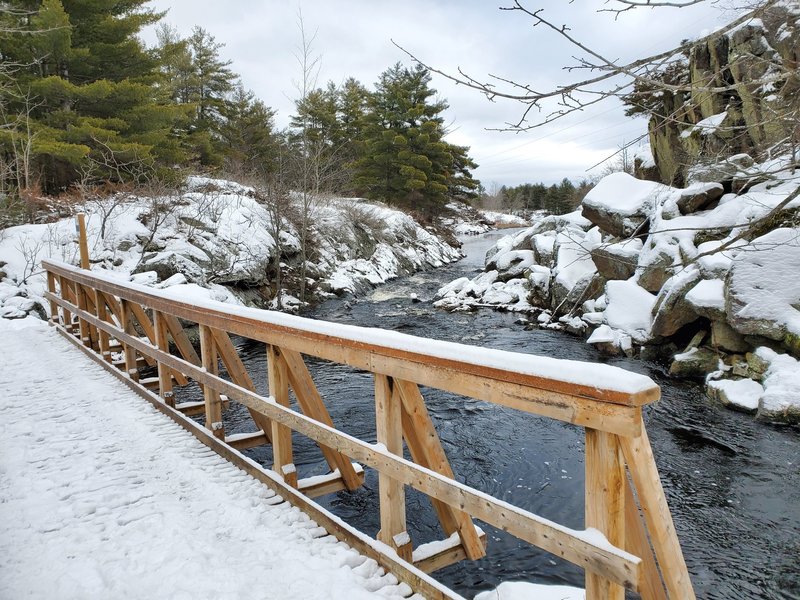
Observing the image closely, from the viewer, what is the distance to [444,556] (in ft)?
8.39

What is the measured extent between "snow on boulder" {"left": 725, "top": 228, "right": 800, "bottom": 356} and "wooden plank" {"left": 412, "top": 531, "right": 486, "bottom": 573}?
6.73 m

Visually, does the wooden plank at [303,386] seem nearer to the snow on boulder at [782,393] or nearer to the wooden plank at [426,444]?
the wooden plank at [426,444]

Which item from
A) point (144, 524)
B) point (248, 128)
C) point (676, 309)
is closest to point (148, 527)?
point (144, 524)

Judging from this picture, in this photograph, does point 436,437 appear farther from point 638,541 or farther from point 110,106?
point 110,106

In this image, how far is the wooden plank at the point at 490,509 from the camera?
1.42 m

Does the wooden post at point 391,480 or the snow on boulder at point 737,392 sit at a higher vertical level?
the wooden post at point 391,480

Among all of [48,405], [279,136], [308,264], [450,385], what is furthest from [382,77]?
[450,385]

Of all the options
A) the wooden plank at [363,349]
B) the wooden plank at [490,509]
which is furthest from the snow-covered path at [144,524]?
the wooden plank at [363,349]


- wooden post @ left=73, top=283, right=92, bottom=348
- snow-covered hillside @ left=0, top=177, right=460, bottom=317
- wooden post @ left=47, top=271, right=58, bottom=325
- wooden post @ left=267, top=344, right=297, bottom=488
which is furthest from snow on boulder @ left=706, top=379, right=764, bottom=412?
wooden post @ left=47, top=271, right=58, bottom=325

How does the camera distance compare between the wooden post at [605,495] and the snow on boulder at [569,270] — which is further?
the snow on boulder at [569,270]

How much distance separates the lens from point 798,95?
296cm

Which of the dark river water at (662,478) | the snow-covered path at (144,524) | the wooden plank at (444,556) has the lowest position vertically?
the dark river water at (662,478)

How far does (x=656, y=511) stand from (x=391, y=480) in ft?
4.08

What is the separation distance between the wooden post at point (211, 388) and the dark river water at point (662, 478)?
52.1 inches
